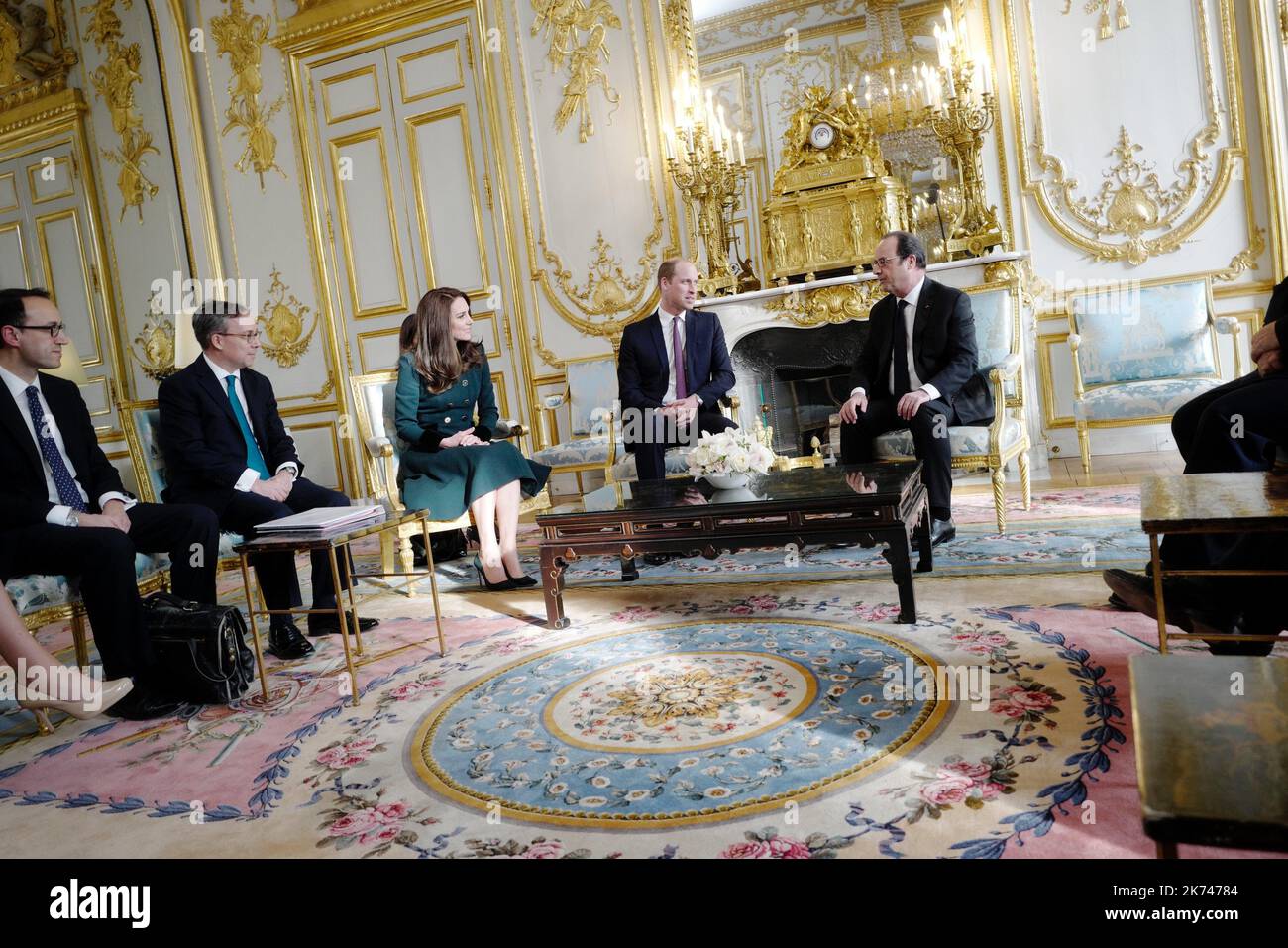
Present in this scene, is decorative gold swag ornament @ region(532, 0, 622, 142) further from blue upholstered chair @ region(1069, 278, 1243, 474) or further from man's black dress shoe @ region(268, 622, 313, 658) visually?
man's black dress shoe @ region(268, 622, 313, 658)

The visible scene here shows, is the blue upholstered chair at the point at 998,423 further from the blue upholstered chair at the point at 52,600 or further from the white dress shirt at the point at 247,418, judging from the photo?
the blue upholstered chair at the point at 52,600

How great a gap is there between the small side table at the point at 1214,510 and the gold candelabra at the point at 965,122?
3.31 meters

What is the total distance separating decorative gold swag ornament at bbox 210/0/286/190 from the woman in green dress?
408 cm

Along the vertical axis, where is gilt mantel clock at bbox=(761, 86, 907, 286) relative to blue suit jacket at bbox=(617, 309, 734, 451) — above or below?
above

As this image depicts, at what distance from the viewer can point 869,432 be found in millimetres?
3941

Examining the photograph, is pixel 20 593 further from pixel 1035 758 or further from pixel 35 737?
pixel 1035 758

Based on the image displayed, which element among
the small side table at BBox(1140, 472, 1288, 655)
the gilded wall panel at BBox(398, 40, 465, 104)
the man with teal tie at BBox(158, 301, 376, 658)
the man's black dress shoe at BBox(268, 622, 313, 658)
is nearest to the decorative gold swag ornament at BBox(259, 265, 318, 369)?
the gilded wall panel at BBox(398, 40, 465, 104)

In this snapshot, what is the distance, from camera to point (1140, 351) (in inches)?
186

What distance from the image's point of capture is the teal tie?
345cm

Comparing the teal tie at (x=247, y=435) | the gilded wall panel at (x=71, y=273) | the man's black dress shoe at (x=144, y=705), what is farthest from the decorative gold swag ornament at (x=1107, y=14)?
the gilded wall panel at (x=71, y=273)

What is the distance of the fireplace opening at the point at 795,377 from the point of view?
5.38m

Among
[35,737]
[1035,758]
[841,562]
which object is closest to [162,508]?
[35,737]

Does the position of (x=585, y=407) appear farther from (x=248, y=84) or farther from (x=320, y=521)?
(x=248, y=84)
